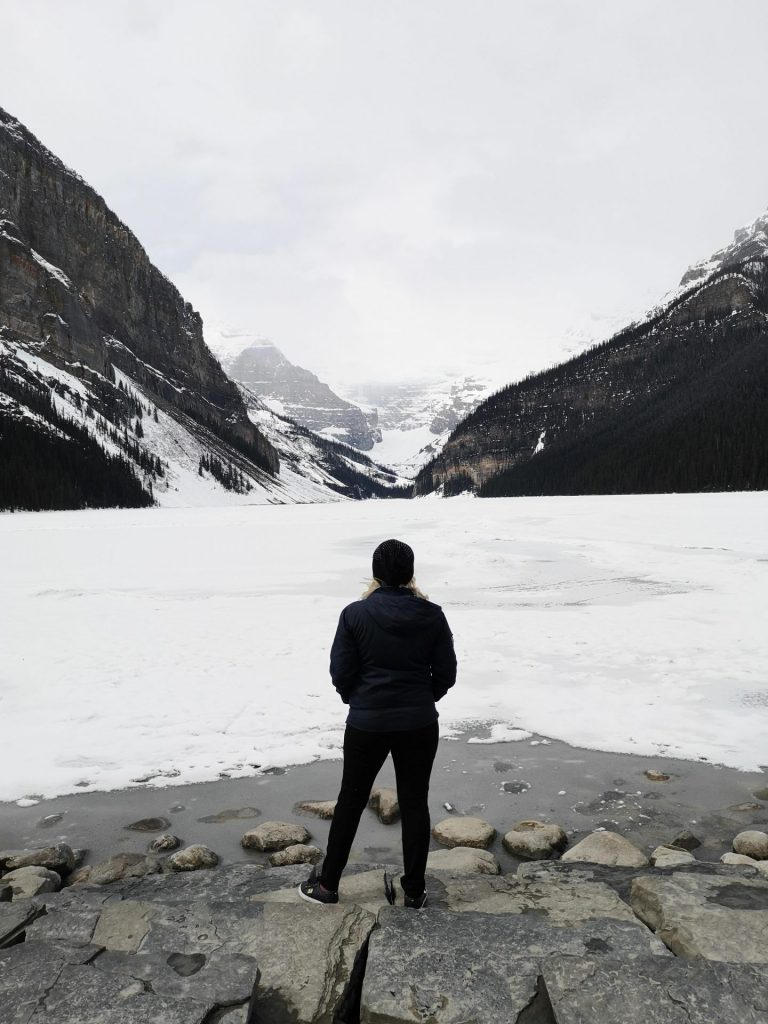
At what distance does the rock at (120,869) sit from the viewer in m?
4.96

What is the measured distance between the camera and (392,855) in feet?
17.7

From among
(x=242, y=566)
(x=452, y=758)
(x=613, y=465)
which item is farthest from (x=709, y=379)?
(x=452, y=758)

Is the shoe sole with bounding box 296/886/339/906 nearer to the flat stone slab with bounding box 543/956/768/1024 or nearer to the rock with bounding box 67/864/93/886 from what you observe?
the flat stone slab with bounding box 543/956/768/1024

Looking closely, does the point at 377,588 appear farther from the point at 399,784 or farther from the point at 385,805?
the point at 385,805

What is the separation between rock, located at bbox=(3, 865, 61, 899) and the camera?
4574 millimetres


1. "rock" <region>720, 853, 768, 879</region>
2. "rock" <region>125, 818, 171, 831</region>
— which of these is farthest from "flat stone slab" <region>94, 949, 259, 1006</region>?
"rock" <region>720, 853, 768, 879</region>

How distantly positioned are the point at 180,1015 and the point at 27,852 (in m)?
3.47

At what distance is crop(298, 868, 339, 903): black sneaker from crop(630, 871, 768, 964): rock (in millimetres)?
2076

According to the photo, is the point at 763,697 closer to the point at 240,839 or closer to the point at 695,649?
the point at 695,649

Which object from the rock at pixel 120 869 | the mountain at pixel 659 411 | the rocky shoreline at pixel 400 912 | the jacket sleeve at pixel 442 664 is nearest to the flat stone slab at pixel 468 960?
the rocky shoreline at pixel 400 912

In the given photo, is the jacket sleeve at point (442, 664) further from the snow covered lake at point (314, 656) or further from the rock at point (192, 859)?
the snow covered lake at point (314, 656)

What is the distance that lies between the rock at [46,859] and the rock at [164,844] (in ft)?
2.24

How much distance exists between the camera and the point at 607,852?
16.8 ft

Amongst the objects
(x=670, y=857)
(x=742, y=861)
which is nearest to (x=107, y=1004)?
(x=670, y=857)
